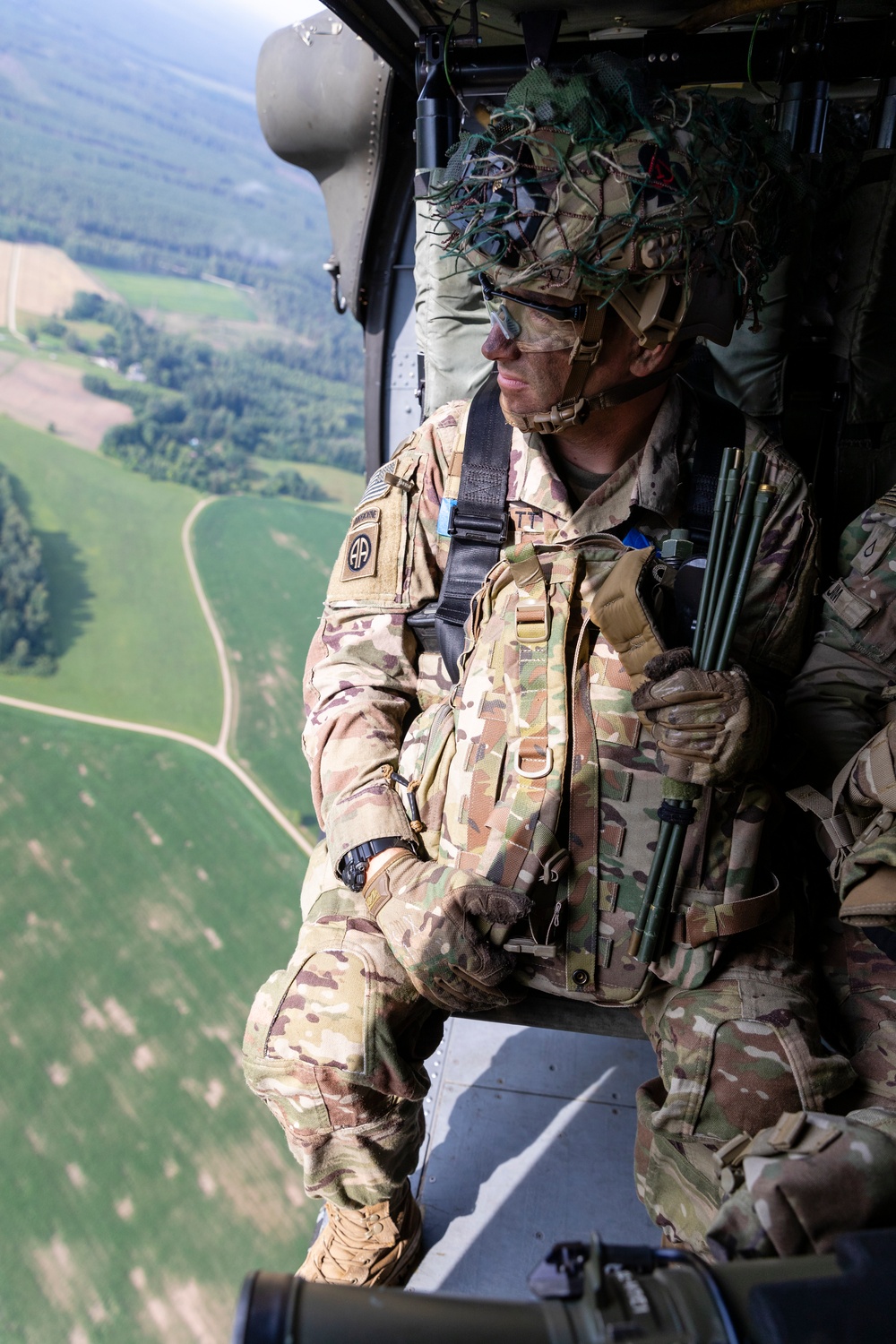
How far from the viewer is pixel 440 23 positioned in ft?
7.22

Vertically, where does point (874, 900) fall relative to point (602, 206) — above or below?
below

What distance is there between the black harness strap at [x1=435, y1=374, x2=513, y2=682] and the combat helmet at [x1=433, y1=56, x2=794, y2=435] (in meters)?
0.18

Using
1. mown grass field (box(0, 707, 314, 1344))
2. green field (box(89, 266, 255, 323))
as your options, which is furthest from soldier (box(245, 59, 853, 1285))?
green field (box(89, 266, 255, 323))

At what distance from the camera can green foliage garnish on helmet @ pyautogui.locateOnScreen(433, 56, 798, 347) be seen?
159 cm

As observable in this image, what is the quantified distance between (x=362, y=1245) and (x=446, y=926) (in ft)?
2.97

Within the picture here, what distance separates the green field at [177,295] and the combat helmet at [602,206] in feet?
37.7

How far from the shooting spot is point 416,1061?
1824 millimetres

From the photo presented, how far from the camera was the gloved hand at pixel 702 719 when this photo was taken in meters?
1.53

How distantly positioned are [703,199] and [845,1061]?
4.55ft

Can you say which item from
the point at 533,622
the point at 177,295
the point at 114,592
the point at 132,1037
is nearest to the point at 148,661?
the point at 114,592

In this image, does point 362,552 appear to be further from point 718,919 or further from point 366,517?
point 718,919

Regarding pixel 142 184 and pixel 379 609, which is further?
pixel 142 184

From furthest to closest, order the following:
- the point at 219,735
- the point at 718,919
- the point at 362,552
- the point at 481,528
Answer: the point at 219,735 → the point at 362,552 → the point at 481,528 → the point at 718,919

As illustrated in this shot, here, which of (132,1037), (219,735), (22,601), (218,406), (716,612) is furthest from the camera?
(218,406)
